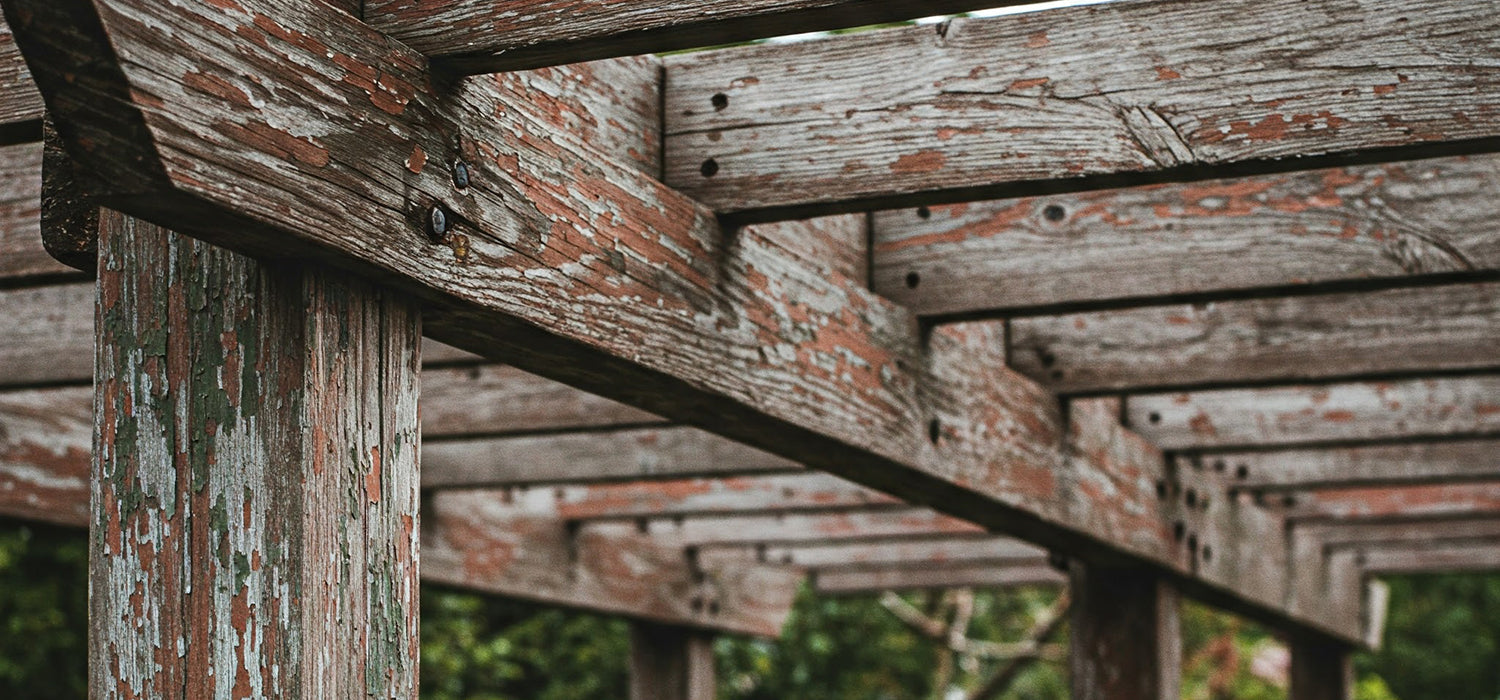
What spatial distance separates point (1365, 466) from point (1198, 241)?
2534mm

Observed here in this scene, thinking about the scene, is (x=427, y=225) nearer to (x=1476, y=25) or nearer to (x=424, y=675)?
(x=1476, y=25)

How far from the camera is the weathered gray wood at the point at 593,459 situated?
16.1 ft

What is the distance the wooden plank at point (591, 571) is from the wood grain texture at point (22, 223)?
252 centimetres

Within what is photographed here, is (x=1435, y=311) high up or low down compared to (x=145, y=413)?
up

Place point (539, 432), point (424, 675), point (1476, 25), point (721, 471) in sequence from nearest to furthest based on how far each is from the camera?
point (1476, 25), point (539, 432), point (721, 471), point (424, 675)

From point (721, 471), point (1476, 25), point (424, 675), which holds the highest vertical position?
point (1476, 25)

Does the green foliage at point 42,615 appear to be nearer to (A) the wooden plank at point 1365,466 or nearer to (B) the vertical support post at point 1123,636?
(B) the vertical support post at point 1123,636

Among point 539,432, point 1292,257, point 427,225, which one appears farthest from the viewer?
point 539,432

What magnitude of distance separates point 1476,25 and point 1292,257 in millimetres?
802

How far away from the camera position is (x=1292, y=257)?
10.2 feet

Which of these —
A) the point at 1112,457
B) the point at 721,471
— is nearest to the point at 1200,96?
the point at 1112,457

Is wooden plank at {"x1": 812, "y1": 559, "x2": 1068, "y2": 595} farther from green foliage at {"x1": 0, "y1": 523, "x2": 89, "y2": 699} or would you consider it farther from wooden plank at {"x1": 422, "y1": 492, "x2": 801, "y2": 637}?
green foliage at {"x1": 0, "y1": 523, "x2": 89, "y2": 699}

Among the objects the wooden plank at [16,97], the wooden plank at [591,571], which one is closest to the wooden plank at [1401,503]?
the wooden plank at [591,571]

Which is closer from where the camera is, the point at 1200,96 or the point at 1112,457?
the point at 1200,96
